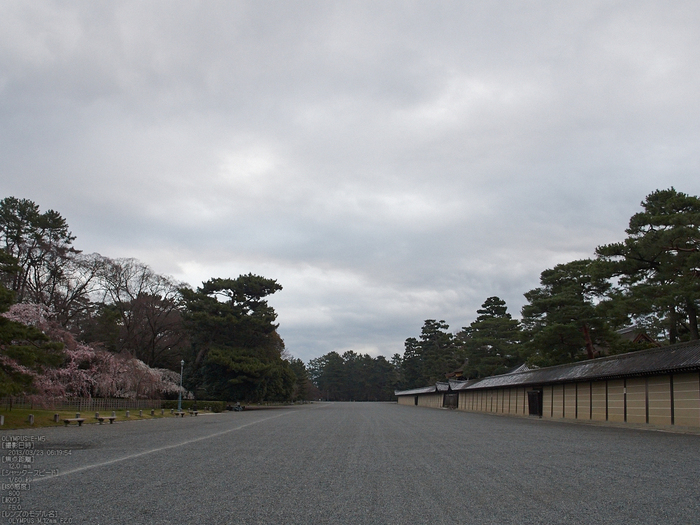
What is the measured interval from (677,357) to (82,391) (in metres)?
34.5

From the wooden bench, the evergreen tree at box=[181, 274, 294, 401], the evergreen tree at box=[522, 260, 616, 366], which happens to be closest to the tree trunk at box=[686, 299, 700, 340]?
the evergreen tree at box=[522, 260, 616, 366]

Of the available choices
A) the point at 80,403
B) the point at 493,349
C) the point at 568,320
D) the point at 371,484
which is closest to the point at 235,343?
the point at 80,403

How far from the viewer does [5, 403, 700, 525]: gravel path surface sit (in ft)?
19.8

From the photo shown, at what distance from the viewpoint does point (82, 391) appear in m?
35.1

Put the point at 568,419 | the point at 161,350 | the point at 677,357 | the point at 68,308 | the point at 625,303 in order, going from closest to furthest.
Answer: the point at 677,357 < the point at 625,303 < the point at 568,419 < the point at 68,308 < the point at 161,350

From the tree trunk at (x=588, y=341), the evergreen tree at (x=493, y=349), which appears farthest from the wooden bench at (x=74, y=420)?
the evergreen tree at (x=493, y=349)

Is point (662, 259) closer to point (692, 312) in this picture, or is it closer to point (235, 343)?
point (692, 312)

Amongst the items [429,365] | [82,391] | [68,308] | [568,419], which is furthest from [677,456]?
[429,365]

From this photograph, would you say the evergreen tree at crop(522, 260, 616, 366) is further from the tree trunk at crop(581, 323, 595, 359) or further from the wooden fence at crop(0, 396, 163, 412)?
the wooden fence at crop(0, 396, 163, 412)

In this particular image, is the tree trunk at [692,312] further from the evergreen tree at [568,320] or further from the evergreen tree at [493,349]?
the evergreen tree at [493,349]

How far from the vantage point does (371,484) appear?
7945 millimetres

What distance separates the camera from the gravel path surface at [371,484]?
19.8 ft

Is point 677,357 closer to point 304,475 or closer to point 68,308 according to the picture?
point 304,475

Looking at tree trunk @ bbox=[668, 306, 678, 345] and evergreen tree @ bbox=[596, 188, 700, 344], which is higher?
evergreen tree @ bbox=[596, 188, 700, 344]
